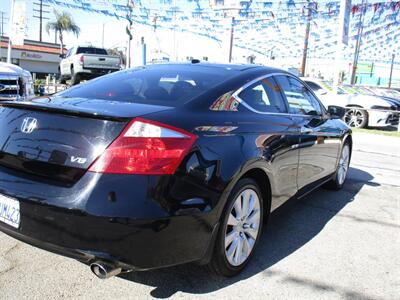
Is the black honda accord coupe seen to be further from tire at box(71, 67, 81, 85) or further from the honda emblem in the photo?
tire at box(71, 67, 81, 85)

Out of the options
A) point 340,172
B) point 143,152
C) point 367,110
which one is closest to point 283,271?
point 143,152

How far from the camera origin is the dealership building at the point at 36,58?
5453 cm

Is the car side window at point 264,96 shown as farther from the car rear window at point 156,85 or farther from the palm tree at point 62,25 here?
the palm tree at point 62,25

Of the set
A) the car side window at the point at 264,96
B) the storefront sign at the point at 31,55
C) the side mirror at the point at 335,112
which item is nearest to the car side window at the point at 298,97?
the car side window at the point at 264,96

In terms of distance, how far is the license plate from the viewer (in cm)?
256

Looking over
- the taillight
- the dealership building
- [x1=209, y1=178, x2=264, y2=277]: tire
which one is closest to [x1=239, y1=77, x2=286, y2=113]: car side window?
[x1=209, y1=178, x2=264, y2=277]: tire

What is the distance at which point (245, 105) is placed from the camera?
3.33 metres

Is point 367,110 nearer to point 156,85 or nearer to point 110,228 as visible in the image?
point 156,85

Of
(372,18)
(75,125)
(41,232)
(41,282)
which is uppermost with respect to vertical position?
(372,18)

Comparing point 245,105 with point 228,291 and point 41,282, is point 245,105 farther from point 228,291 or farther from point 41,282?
point 41,282

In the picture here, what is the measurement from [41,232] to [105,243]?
0.41m

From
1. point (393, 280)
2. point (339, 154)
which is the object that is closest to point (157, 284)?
point (393, 280)

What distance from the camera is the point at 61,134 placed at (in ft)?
8.38

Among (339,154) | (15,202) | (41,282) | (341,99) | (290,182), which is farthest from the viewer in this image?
(341,99)
